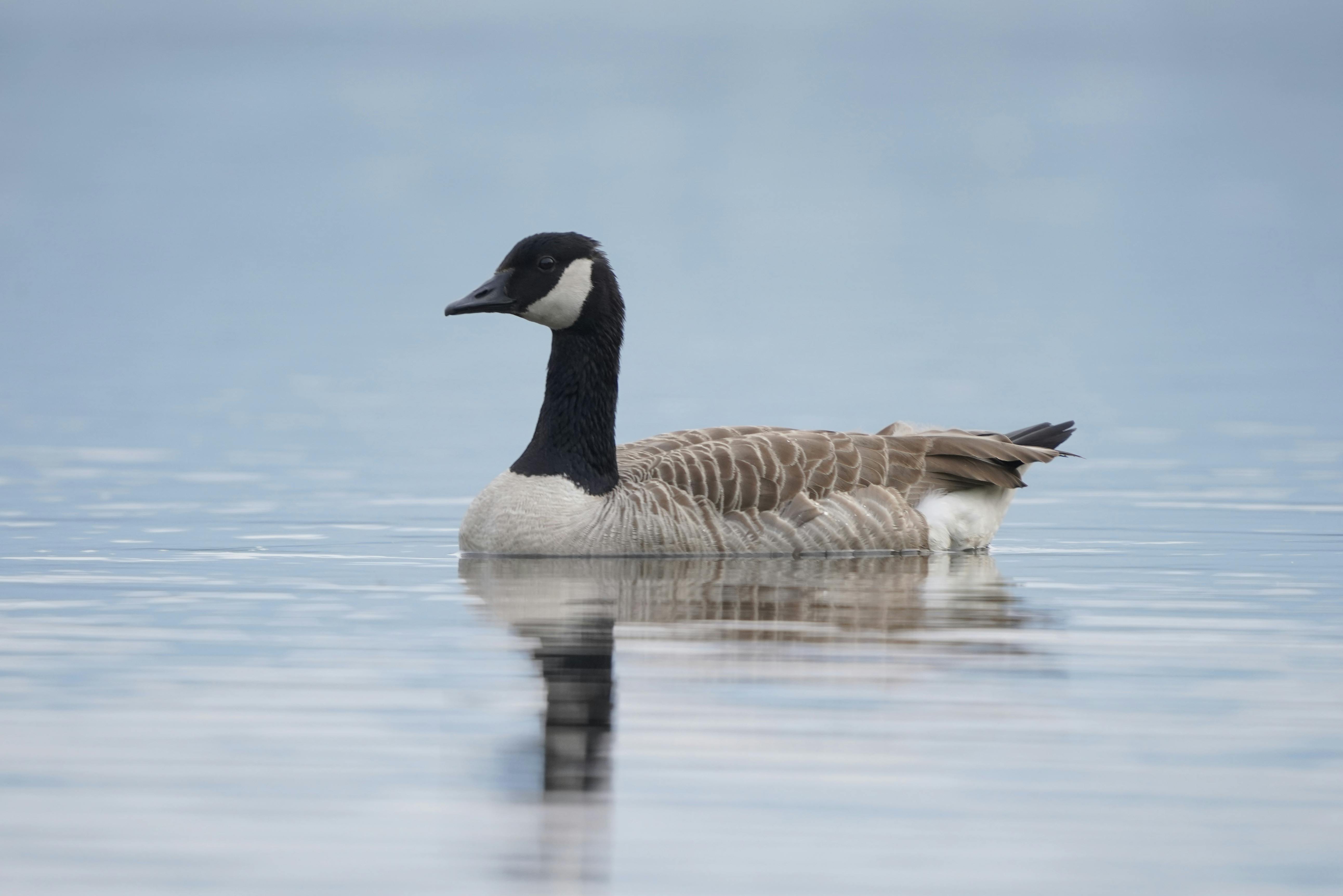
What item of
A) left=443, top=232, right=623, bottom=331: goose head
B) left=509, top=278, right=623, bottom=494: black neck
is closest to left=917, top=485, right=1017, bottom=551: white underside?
left=509, top=278, right=623, bottom=494: black neck

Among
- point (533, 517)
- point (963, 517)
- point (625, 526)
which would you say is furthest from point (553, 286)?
point (963, 517)

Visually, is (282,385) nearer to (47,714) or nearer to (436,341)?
(436,341)

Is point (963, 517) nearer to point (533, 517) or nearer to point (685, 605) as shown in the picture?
point (533, 517)

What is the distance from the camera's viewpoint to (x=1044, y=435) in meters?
16.5

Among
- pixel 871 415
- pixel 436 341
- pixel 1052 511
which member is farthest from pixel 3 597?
pixel 436 341

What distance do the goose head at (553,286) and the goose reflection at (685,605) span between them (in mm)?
1831

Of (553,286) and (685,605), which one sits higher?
(553,286)

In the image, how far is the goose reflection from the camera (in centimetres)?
867

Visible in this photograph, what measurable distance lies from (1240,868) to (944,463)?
9.00 m

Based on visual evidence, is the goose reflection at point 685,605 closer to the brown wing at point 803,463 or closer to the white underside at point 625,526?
the white underside at point 625,526

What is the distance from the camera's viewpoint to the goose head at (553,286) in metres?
14.8

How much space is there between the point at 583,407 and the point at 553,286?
34.6 inches

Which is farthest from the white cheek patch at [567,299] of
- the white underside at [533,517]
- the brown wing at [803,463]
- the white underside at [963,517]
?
the white underside at [963,517]

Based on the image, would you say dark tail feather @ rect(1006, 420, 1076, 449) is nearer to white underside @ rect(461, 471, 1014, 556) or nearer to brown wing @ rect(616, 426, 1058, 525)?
brown wing @ rect(616, 426, 1058, 525)
